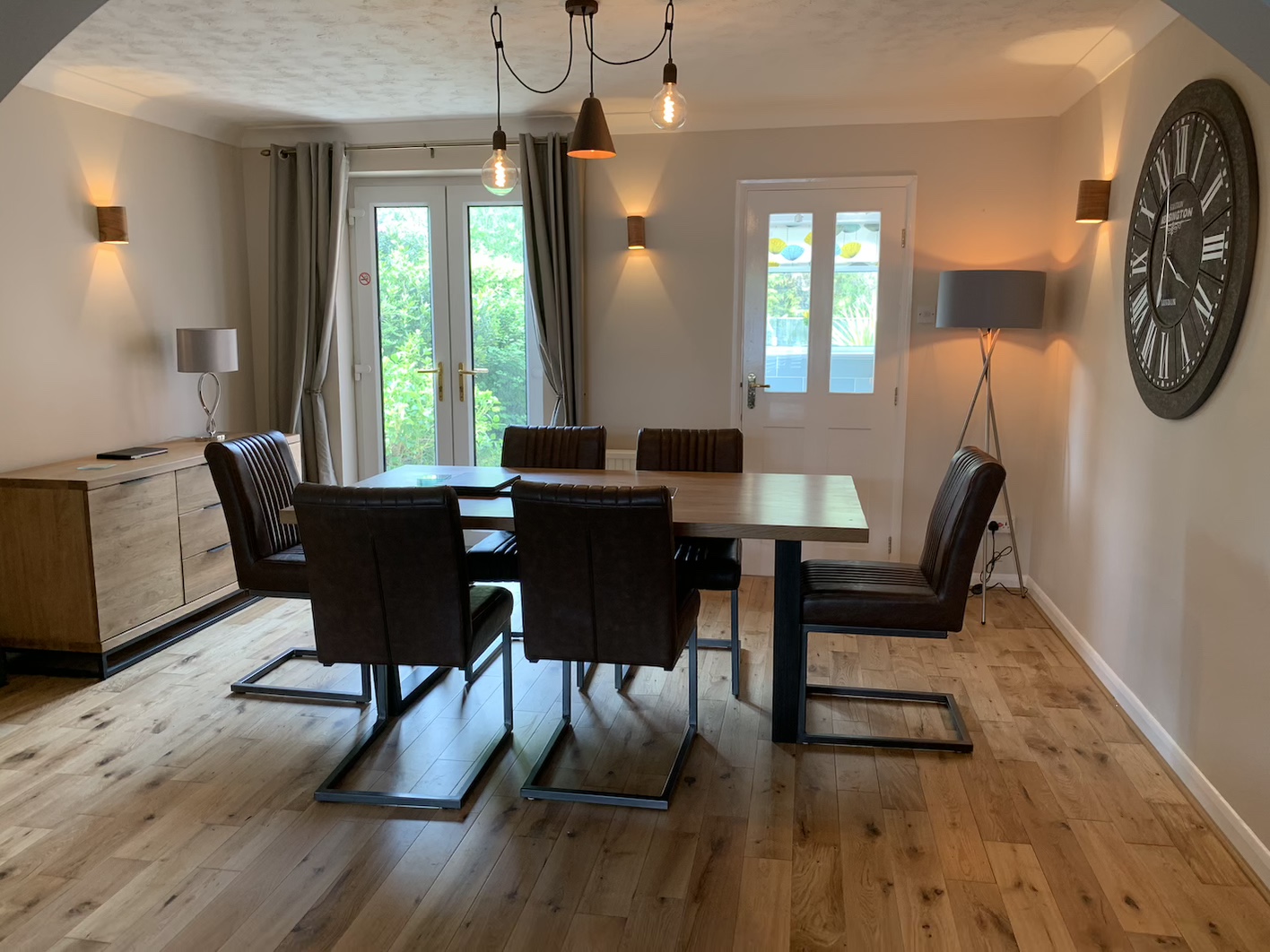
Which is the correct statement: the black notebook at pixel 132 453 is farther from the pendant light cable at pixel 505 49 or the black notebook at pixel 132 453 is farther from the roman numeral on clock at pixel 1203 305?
the roman numeral on clock at pixel 1203 305

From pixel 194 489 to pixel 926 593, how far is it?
10.7 ft

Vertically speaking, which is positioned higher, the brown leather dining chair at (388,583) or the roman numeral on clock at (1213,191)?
the roman numeral on clock at (1213,191)

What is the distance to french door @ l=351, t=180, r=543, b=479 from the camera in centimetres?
534

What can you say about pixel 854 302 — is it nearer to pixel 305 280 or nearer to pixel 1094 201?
pixel 1094 201

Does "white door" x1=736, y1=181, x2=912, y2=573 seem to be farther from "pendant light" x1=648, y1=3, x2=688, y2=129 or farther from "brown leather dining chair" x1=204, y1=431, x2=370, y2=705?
"brown leather dining chair" x1=204, y1=431, x2=370, y2=705

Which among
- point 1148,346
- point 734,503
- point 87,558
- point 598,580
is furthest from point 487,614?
point 1148,346

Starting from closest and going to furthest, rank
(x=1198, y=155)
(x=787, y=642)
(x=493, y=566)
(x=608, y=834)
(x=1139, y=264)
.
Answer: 1. (x=608, y=834)
2. (x=1198, y=155)
3. (x=787, y=642)
4. (x=1139, y=264)
5. (x=493, y=566)

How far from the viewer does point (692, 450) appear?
3992 millimetres

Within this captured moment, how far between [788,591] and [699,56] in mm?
2344

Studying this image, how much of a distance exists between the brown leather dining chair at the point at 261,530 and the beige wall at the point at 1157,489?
2.83 metres

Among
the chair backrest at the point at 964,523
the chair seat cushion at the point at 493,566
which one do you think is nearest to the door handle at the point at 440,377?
the chair seat cushion at the point at 493,566

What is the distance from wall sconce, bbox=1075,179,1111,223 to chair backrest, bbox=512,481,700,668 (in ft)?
8.08

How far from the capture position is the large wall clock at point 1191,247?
2.58m

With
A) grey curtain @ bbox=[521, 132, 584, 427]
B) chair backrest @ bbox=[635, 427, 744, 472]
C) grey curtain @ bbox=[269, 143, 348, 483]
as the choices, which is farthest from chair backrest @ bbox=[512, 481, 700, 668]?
grey curtain @ bbox=[269, 143, 348, 483]
